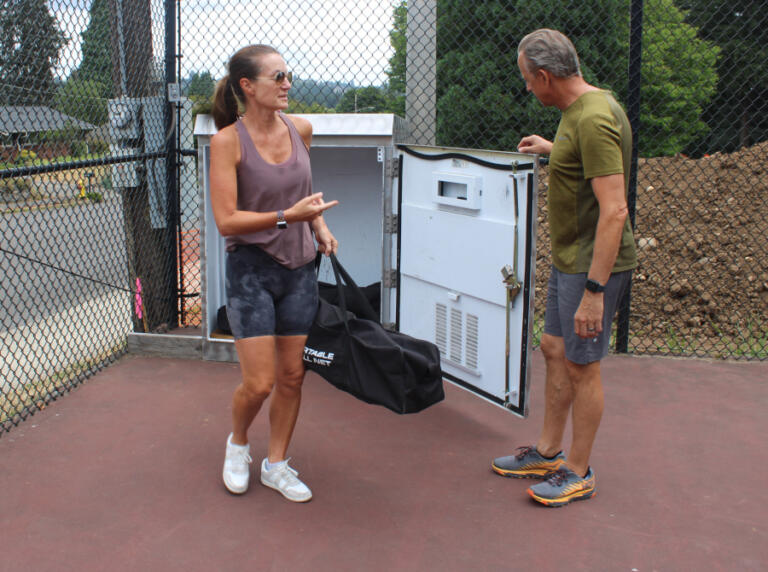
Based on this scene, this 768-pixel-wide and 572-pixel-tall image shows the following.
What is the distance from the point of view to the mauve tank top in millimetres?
3125

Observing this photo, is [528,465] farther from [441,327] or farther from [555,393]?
[441,327]

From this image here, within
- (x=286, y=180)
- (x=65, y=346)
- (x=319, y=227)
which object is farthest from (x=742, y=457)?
(x=65, y=346)

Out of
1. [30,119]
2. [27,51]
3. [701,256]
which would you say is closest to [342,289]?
[30,119]

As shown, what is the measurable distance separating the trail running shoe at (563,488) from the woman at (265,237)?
1027 millimetres

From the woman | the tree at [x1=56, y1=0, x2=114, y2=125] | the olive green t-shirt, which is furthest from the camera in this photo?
the tree at [x1=56, y1=0, x2=114, y2=125]

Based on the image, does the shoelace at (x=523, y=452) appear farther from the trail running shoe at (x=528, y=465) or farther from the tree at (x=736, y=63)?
the tree at (x=736, y=63)

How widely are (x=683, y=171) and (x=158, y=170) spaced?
6597mm

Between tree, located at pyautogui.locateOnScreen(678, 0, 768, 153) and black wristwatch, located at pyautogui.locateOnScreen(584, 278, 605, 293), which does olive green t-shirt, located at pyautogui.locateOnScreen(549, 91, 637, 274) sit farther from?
tree, located at pyautogui.locateOnScreen(678, 0, 768, 153)

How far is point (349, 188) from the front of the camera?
632 centimetres

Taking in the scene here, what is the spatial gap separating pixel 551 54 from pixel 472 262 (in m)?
1.34

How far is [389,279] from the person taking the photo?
495 centimetres

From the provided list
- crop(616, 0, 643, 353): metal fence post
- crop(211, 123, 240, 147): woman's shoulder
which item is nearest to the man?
crop(211, 123, 240, 147): woman's shoulder

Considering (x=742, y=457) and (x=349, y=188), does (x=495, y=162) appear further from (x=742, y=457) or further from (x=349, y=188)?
(x=349, y=188)

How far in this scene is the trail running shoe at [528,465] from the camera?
367 centimetres
